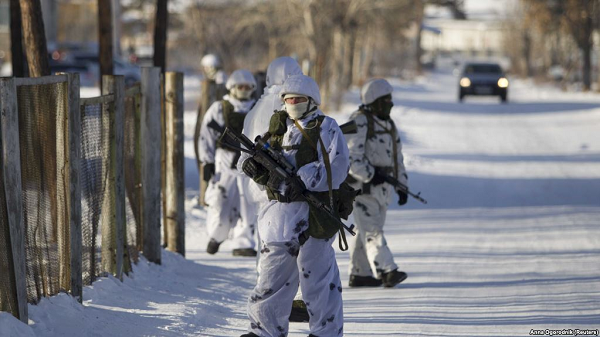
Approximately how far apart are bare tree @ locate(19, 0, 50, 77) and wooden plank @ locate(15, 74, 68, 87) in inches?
110

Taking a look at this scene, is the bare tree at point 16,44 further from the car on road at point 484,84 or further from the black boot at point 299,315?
the car on road at point 484,84

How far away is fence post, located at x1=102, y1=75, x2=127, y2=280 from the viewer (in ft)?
24.5

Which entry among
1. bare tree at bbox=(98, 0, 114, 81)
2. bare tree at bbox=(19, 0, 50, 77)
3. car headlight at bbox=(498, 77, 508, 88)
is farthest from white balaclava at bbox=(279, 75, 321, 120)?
car headlight at bbox=(498, 77, 508, 88)

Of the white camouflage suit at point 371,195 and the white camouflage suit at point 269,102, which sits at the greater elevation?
the white camouflage suit at point 269,102

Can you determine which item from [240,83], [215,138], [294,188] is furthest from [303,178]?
[215,138]

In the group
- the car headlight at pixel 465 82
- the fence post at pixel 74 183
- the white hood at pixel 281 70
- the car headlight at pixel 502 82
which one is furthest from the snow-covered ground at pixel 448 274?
the car headlight at pixel 465 82

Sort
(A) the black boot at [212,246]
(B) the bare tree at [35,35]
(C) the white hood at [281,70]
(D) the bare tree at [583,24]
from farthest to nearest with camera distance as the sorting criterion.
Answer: (D) the bare tree at [583,24], (A) the black boot at [212,246], (B) the bare tree at [35,35], (C) the white hood at [281,70]

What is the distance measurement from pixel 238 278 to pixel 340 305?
9.63 ft

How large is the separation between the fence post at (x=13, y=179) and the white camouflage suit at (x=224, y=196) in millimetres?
4380

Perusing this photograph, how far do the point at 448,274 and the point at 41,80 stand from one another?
441cm

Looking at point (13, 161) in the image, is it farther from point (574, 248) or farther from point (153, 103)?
point (574, 248)

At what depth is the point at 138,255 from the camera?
8367mm

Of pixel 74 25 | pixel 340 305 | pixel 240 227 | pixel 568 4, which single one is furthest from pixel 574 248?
pixel 74 25

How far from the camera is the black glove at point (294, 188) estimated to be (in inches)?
228
